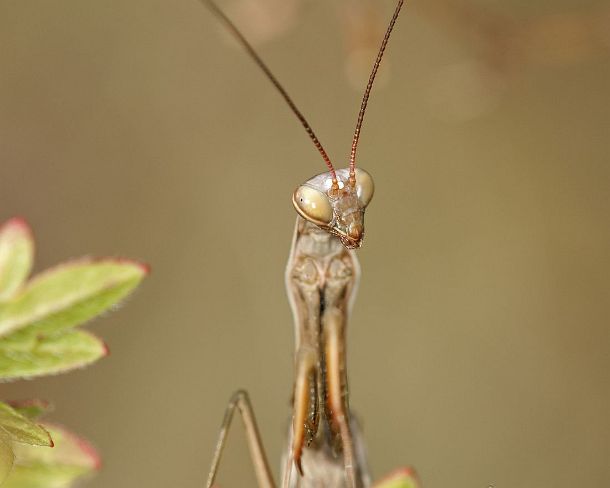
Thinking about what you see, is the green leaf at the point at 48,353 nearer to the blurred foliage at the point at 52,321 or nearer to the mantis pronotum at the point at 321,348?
the blurred foliage at the point at 52,321

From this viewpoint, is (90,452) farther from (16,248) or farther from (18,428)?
(16,248)

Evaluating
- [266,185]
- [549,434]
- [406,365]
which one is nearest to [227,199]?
[266,185]

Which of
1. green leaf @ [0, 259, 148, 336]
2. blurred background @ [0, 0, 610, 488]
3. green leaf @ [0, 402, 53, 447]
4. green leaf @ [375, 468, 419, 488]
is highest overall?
blurred background @ [0, 0, 610, 488]

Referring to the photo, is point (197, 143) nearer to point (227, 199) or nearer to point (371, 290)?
point (227, 199)

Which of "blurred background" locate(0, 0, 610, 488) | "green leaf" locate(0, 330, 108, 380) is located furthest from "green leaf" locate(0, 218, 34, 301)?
"blurred background" locate(0, 0, 610, 488)

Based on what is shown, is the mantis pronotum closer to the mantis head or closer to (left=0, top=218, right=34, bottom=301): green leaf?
the mantis head

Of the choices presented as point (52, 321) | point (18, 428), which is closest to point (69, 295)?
point (52, 321)
